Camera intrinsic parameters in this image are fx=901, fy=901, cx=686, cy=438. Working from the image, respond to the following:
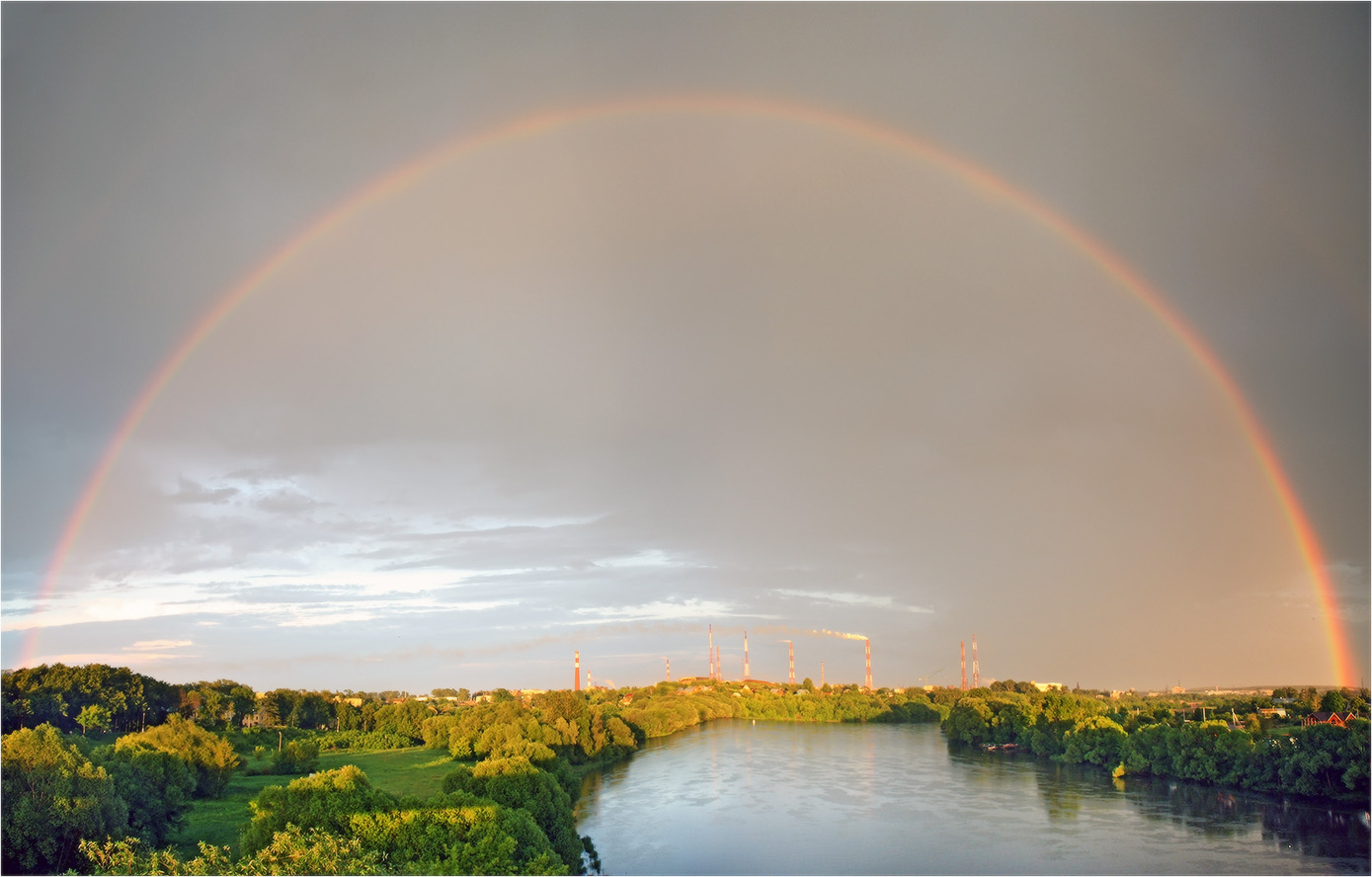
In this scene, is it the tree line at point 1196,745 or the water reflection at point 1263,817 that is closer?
the water reflection at point 1263,817

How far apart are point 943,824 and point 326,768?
30.4m

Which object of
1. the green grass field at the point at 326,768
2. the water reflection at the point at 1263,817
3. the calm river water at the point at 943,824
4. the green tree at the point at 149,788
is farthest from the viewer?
the water reflection at the point at 1263,817

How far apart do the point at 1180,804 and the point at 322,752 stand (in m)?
50.0

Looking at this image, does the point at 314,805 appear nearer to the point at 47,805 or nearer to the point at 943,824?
the point at 47,805

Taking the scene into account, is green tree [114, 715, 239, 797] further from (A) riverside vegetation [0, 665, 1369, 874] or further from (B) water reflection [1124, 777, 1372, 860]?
(B) water reflection [1124, 777, 1372, 860]

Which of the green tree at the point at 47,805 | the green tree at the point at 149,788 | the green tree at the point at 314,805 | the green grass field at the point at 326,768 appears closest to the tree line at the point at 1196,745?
the green grass field at the point at 326,768

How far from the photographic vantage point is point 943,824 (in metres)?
36.9

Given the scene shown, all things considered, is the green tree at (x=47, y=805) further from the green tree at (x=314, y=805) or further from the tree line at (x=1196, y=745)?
the tree line at (x=1196, y=745)

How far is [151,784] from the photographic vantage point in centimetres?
2644

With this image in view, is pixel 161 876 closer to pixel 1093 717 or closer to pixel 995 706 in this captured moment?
pixel 1093 717

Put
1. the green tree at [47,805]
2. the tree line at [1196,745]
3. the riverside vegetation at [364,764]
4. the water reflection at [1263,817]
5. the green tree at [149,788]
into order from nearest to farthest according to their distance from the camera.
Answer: the riverside vegetation at [364,764], the green tree at [47,805], the green tree at [149,788], the water reflection at [1263,817], the tree line at [1196,745]

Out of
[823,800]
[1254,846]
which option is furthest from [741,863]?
[1254,846]

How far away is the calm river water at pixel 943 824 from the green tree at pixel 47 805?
1464cm

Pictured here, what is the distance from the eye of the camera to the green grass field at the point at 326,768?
27531mm
